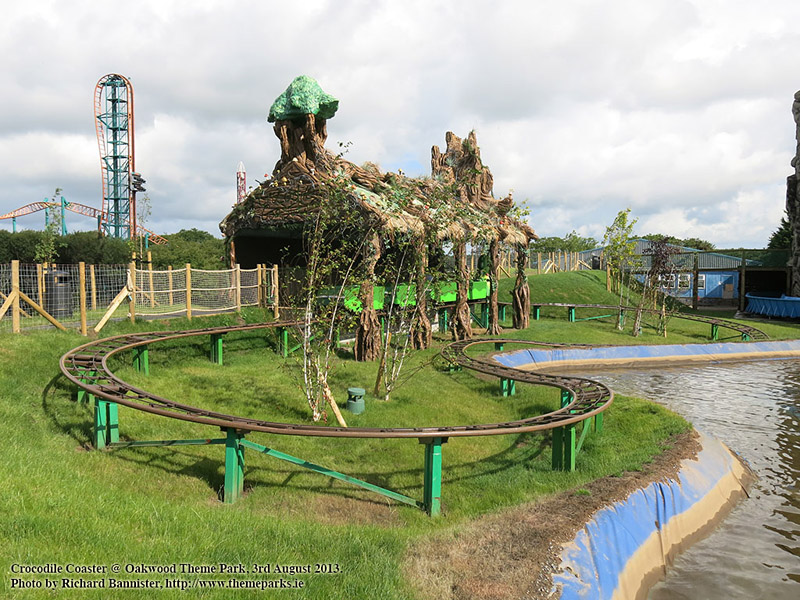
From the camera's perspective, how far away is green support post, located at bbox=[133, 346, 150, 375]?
469 inches

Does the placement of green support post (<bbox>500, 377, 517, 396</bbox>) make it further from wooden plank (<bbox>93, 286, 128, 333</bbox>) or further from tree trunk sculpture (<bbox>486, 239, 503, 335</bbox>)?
wooden plank (<bbox>93, 286, 128, 333</bbox>)

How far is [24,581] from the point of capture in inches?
142

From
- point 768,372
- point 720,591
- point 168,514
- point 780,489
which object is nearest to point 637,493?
point 720,591

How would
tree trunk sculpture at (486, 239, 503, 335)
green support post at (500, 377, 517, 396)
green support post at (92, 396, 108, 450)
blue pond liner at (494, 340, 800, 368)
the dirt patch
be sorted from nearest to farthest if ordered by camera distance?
the dirt patch → green support post at (92, 396, 108, 450) → green support post at (500, 377, 517, 396) → blue pond liner at (494, 340, 800, 368) → tree trunk sculpture at (486, 239, 503, 335)

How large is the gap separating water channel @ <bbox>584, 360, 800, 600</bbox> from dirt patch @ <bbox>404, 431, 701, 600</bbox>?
1204 mm

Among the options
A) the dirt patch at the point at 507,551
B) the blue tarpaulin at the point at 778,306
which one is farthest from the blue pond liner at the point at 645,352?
the blue tarpaulin at the point at 778,306

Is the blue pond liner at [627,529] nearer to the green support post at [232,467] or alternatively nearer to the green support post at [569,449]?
the green support post at [569,449]

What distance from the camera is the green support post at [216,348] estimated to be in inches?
551

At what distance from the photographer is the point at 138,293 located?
1456cm

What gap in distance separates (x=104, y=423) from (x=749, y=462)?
35.0 ft

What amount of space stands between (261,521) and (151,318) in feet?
35.5

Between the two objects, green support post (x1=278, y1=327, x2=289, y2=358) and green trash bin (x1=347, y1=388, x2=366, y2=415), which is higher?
green support post (x1=278, y1=327, x2=289, y2=358)

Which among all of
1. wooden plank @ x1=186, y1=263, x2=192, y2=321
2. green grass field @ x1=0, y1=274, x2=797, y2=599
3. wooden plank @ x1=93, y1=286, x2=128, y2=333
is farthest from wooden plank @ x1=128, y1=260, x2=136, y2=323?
wooden plank @ x1=186, y1=263, x2=192, y2=321

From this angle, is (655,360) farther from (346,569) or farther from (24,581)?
(24,581)
